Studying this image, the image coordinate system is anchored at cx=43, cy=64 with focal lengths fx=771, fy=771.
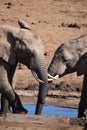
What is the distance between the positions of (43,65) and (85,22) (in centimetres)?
1118

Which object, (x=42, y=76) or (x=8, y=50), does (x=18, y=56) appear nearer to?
(x=8, y=50)

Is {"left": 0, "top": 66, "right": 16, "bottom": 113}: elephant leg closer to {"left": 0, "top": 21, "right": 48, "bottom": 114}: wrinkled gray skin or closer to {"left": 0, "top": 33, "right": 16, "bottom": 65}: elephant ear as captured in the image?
{"left": 0, "top": 21, "right": 48, "bottom": 114}: wrinkled gray skin

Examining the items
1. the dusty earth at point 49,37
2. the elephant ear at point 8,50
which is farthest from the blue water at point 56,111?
the elephant ear at point 8,50

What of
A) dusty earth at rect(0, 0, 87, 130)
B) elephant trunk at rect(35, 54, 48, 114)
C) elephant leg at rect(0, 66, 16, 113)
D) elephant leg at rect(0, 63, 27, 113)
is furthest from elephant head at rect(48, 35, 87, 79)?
dusty earth at rect(0, 0, 87, 130)

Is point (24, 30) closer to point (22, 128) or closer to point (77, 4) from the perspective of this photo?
point (22, 128)

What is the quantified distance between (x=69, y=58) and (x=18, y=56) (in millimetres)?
946

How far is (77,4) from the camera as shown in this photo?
85.0 feet

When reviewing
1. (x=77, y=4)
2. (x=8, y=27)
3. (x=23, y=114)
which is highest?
(x=8, y=27)

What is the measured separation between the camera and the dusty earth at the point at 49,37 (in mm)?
10867

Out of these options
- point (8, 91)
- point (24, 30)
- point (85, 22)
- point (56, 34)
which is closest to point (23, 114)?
point (8, 91)

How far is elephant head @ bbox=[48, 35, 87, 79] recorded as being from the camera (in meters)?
12.4

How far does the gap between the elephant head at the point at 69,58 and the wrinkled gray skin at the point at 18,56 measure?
61cm

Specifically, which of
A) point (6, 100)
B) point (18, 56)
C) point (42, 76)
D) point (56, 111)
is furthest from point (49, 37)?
point (42, 76)

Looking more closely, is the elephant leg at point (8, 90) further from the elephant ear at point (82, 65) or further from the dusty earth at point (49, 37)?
the elephant ear at point (82, 65)
